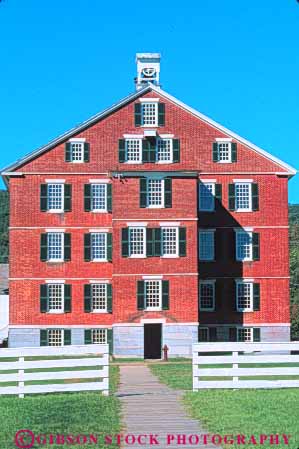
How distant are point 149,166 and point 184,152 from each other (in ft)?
7.60

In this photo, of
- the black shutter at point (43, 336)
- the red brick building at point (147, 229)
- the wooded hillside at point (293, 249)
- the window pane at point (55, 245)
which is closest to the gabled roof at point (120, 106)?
the red brick building at point (147, 229)

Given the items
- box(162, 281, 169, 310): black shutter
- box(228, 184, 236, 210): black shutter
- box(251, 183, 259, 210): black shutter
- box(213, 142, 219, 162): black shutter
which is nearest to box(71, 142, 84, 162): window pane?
box(213, 142, 219, 162): black shutter

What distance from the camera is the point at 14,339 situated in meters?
45.0

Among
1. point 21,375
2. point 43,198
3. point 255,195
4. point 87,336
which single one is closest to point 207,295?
point 255,195

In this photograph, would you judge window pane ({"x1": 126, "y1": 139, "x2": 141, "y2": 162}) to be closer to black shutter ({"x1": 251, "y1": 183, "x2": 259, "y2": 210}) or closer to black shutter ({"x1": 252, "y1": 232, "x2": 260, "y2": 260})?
black shutter ({"x1": 251, "y1": 183, "x2": 259, "y2": 210})

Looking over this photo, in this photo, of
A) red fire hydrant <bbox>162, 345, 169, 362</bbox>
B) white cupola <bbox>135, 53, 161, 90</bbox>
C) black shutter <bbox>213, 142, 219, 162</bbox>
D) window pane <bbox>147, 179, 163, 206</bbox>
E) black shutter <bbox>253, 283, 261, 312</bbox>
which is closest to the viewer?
red fire hydrant <bbox>162, 345, 169, 362</bbox>

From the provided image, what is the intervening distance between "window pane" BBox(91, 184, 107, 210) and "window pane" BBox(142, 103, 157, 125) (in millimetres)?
4478

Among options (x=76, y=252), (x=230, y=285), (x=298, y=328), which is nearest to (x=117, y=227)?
(x=76, y=252)

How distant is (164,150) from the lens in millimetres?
46125

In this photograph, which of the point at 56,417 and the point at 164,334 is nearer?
the point at 56,417

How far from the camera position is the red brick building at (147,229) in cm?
4338

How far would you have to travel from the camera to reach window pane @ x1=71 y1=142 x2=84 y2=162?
152ft

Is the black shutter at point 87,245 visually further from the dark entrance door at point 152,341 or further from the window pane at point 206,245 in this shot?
the window pane at point 206,245

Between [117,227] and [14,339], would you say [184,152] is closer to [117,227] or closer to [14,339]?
[117,227]
